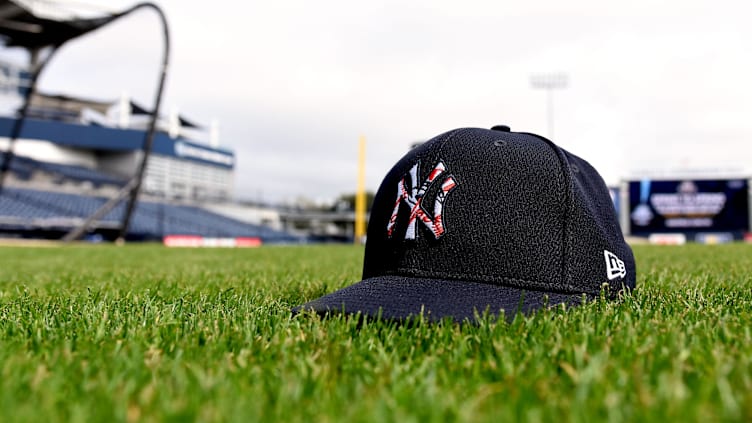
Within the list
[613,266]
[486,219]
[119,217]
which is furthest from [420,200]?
[119,217]

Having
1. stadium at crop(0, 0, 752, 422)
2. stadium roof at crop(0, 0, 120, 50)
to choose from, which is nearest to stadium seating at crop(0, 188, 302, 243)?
stadium roof at crop(0, 0, 120, 50)

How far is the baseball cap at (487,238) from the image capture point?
4.43 ft

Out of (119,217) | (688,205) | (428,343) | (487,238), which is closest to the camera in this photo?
(428,343)

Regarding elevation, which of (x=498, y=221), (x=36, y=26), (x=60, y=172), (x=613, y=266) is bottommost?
(x=613, y=266)

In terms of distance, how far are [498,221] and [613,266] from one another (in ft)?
1.17

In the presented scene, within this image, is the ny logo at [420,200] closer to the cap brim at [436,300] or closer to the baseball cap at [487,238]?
the baseball cap at [487,238]

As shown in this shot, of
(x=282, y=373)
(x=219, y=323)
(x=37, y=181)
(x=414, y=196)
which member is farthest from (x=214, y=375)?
(x=37, y=181)

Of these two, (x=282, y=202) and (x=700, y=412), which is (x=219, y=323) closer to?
(x=700, y=412)

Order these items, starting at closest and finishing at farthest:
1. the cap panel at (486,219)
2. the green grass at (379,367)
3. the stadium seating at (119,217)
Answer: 1. the green grass at (379,367)
2. the cap panel at (486,219)
3. the stadium seating at (119,217)

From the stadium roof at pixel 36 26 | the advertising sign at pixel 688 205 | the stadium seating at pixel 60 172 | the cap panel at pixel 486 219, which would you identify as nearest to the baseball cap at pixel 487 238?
the cap panel at pixel 486 219

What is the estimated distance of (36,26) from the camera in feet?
51.1

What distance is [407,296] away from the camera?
134cm

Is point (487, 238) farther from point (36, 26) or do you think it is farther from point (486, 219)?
point (36, 26)

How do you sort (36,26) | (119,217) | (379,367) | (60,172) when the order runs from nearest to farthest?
(379,367) → (36,26) → (119,217) → (60,172)
